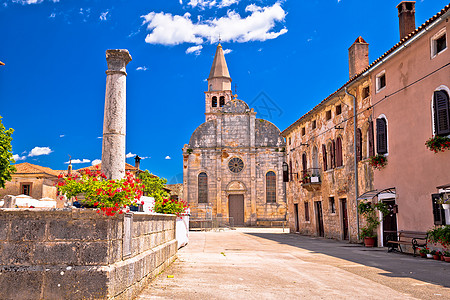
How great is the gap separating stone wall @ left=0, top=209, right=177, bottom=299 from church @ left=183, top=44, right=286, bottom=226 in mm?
36559

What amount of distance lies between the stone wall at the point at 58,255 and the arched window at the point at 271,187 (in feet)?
125

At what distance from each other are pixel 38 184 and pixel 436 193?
139 ft

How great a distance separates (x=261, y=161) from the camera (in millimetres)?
43750

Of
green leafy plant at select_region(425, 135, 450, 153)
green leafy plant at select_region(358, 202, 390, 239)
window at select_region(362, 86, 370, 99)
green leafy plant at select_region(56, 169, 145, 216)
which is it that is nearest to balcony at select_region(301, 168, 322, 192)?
green leafy plant at select_region(358, 202, 390, 239)

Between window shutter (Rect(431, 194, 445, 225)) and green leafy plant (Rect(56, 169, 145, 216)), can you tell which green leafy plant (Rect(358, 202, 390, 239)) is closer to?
window shutter (Rect(431, 194, 445, 225))

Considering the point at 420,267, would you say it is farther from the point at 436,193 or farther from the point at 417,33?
the point at 417,33

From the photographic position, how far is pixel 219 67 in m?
56.6

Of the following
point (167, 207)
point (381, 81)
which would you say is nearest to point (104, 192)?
point (167, 207)

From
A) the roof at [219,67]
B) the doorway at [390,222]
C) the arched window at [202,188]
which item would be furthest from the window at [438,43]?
the roof at [219,67]

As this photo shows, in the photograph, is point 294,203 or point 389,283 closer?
point 389,283

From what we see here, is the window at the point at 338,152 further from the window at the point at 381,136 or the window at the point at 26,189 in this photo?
the window at the point at 26,189

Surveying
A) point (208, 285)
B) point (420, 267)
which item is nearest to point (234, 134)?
point (420, 267)

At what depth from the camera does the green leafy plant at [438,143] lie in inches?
496

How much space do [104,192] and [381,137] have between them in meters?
13.5
